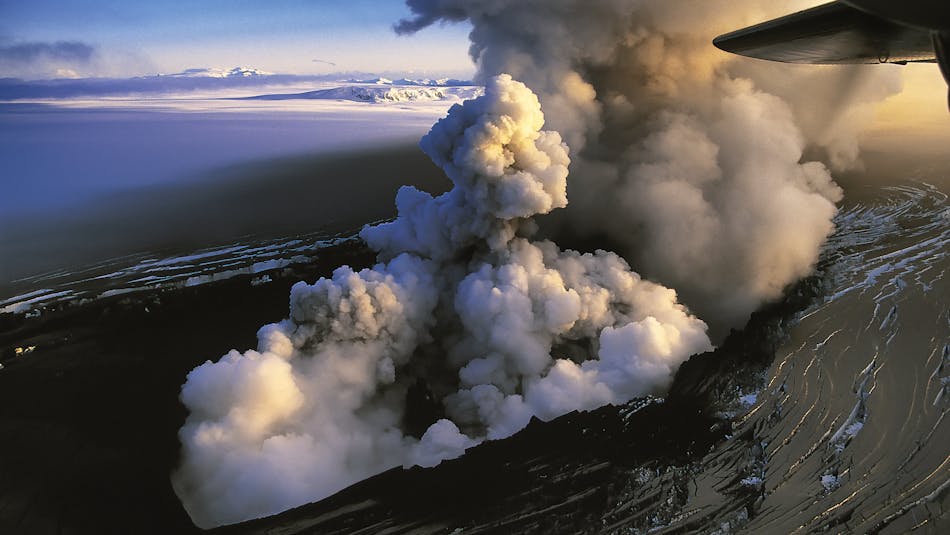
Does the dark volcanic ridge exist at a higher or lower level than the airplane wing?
lower

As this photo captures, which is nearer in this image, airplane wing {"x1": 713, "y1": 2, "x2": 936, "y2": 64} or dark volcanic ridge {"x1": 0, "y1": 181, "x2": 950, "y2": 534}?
airplane wing {"x1": 713, "y1": 2, "x2": 936, "y2": 64}

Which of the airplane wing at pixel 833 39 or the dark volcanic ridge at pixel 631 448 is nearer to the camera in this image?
the airplane wing at pixel 833 39

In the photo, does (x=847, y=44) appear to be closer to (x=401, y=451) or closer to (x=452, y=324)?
(x=401, y=451)

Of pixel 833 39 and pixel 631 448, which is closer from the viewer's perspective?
pixel 833 39

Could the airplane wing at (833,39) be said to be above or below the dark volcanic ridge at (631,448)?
above

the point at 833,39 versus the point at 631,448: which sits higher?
the point at 833,39

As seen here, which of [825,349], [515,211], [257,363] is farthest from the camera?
[515,211]

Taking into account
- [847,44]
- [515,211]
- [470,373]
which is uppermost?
[847,44]

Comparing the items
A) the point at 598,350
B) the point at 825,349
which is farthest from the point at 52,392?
the point at 825,349
